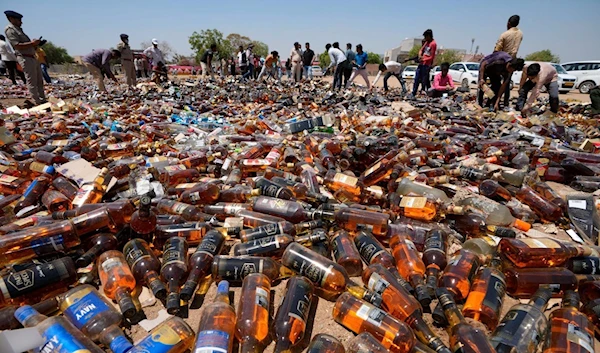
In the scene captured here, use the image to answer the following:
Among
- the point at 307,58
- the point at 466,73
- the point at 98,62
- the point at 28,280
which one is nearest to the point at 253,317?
the point at 28,280

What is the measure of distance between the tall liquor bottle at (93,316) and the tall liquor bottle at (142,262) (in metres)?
0.24

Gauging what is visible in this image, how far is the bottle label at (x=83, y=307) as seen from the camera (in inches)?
59.2

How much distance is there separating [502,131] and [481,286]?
4.92 meters

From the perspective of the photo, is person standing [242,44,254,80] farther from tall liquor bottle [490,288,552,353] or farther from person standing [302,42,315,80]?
tall liquor bottle [490,288,552,353]

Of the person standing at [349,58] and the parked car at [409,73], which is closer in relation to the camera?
the person standing at [349,58]

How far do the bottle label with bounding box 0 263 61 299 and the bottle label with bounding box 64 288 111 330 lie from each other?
0.25 metres

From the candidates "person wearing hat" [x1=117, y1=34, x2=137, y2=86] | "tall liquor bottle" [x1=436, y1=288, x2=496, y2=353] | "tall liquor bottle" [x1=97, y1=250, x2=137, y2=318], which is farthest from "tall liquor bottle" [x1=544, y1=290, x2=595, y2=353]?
"person wearing hat" [x1=117, y1=34, x2=137, y2=86]

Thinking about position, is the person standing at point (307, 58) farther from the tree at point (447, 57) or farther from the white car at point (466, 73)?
the tree at point (447, 57)

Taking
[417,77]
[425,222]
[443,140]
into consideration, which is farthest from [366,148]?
[417,77]

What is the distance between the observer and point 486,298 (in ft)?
5.51

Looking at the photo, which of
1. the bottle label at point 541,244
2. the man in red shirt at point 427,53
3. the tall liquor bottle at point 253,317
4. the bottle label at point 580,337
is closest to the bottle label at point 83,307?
the tall liquor bottle at point 253,317

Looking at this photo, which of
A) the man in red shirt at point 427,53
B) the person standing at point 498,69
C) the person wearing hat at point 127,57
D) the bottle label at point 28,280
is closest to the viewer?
the bottle label at point 28,280

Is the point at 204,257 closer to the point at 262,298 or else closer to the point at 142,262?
the point at 142,262

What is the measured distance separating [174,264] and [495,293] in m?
1.93
